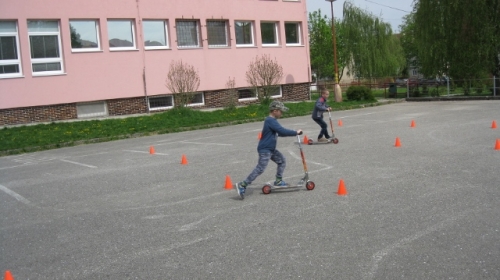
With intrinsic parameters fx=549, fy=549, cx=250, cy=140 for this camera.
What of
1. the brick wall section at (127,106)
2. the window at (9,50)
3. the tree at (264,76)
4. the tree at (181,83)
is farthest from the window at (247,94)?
the window at (9,50)

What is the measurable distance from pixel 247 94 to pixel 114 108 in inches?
327

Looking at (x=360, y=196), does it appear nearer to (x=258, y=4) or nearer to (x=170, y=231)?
(x=170, y=231)

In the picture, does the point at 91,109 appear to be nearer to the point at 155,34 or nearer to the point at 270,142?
the point at 155,34

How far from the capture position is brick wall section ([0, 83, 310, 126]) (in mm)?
22531

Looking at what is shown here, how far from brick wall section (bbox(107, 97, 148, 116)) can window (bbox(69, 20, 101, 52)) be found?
2614mm

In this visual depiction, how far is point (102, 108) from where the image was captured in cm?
2538

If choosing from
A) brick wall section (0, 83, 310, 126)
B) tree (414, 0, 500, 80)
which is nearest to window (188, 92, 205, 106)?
brick wall section (0, 83, 310, 126)

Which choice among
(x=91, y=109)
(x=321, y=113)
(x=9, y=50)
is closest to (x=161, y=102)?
(x=91, y=109)

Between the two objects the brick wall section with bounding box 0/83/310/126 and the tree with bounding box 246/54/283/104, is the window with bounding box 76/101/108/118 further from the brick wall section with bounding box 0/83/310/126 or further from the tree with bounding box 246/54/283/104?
the tree with bounding box 246/54/283/104

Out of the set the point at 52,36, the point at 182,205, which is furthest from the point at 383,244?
the point at 52,36

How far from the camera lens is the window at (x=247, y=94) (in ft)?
100

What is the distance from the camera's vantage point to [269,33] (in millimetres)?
31703

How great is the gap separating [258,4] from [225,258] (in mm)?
26556

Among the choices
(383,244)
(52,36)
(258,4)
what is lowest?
(383,244)
